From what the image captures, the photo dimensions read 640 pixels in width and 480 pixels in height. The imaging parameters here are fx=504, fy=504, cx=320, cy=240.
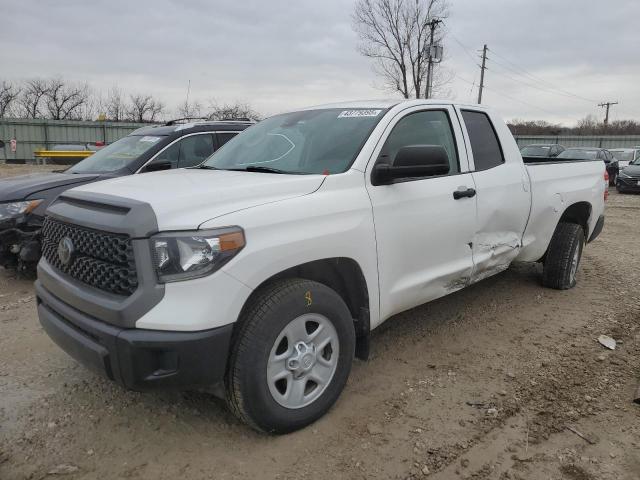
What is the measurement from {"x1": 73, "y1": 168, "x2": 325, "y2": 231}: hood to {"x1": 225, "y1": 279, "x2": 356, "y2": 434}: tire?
475 mm

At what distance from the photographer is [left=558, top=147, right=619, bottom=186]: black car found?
18.3 meters

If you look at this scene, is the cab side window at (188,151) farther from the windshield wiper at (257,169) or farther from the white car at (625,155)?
the white car at (625,155)

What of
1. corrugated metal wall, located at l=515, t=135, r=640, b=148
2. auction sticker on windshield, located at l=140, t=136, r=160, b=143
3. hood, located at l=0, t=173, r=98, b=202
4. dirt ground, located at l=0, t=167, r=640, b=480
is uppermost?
corrugated metal wall, located at l=515, t=135, r=640, b=148

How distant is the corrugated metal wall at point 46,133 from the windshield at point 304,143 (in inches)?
1114

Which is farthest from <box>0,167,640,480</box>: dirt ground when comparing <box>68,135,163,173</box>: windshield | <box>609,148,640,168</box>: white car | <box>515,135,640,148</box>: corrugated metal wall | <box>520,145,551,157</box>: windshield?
<box>515,135,640,148</box>: corrugated metal wall

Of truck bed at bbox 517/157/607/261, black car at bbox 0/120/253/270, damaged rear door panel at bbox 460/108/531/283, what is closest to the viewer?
damaged rear door panel at bbox 460/108/531/283

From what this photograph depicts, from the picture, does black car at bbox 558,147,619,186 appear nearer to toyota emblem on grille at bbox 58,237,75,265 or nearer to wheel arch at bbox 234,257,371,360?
wheel arch at bbox 234,257,371,360

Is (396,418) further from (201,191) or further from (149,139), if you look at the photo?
(149,139)

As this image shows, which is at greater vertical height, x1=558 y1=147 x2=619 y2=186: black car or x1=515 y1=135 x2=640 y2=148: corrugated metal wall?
x1=515 y1=135 x2=640 y2=148: corrugated metal wall

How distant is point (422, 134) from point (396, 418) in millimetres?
2000

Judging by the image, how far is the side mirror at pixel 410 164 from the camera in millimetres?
3051

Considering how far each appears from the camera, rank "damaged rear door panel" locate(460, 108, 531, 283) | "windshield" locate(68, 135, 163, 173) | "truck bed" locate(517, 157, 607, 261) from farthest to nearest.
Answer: "windshield" locate(68, 135, 163, 173)
"truck bed" locate(517, 157, 607, 261)
"damaged rear door panel" locate(460, 108, 531, 283)

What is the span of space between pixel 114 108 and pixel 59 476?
58.0 m

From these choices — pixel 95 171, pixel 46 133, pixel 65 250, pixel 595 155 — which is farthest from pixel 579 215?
pixel 46 133
